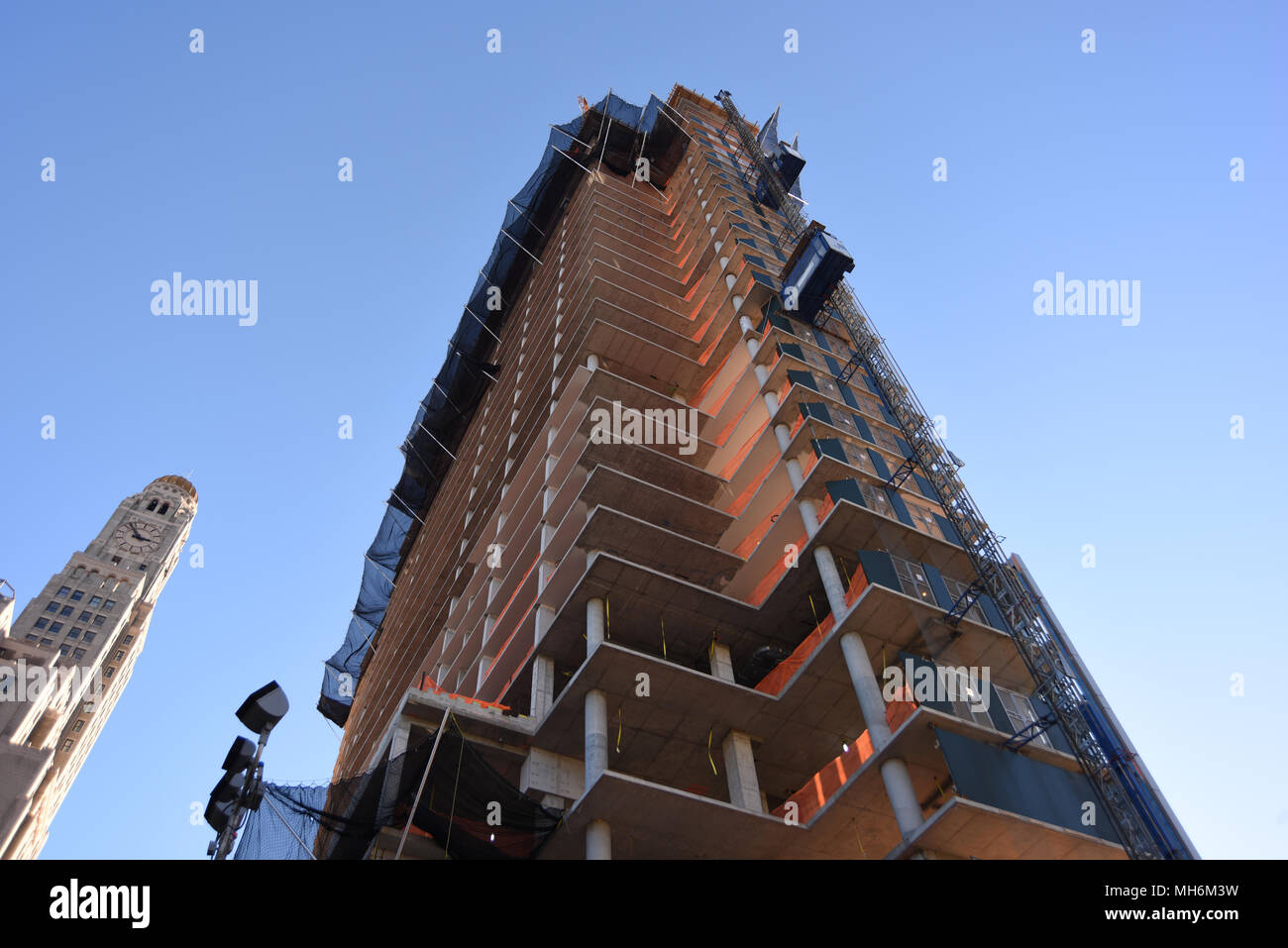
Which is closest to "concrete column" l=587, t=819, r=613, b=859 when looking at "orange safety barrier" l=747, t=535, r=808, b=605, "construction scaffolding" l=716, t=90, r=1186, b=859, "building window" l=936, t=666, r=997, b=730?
"building window" l=936, t=666, r=997, b=730

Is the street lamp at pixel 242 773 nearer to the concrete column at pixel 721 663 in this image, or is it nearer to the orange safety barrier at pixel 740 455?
the concrete column at pixel 721 663

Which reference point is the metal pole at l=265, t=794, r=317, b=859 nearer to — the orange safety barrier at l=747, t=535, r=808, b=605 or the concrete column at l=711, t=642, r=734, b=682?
the concrete column at l=711, t=642, r=734, b=682

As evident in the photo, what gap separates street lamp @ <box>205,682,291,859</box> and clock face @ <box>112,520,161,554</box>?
127 m

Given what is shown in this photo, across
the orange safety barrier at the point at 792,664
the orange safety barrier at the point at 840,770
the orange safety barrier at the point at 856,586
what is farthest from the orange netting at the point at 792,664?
the orange safety barrier at the point at 840,770

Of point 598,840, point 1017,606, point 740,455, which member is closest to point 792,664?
point 1017,606

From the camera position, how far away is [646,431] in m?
29.6

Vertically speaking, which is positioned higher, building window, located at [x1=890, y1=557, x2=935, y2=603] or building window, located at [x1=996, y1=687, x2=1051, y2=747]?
building window, located at [x1=890, y1=557, x2=935, y2=603]

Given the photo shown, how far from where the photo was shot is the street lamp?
409 inches

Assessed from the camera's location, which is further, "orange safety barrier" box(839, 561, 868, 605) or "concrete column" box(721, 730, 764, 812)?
"orange safety barrier" box(839, 561, 868, 605)

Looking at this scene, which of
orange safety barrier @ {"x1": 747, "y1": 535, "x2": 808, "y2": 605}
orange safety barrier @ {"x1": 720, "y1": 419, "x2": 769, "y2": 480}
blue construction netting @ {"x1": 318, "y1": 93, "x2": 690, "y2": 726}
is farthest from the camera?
blue construction netting @ {"x1": 318, "y1": 93, "x2": 690, "y2": 726}

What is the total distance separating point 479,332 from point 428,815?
141 feet

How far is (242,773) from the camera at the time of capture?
10961 mm
